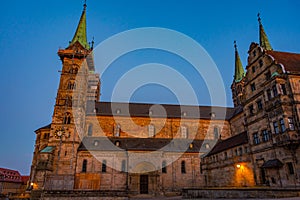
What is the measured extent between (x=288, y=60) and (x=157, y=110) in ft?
80.1

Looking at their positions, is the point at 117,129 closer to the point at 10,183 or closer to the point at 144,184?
the point at 144,184

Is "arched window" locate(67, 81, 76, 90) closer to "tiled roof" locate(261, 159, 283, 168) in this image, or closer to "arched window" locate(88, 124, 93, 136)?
"arched window" locate(88, 124, 93, 136)

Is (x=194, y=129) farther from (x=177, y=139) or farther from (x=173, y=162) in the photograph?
(x=173, y=162)

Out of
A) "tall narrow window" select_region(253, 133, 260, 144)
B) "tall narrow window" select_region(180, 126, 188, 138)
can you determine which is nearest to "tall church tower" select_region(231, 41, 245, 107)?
"tall narrow window" select_region(180, 126, 188, 138)

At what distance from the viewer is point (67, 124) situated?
3400 cm

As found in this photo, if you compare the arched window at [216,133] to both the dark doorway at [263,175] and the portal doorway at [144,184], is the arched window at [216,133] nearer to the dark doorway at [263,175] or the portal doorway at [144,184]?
the portal doorway at [144,184]

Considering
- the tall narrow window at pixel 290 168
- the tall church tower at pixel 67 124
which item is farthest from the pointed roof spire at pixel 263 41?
the tall church tower at pixel 67 124

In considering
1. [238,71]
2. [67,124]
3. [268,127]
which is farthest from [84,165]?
[238,71]

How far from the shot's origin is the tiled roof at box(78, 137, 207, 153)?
32969 mm

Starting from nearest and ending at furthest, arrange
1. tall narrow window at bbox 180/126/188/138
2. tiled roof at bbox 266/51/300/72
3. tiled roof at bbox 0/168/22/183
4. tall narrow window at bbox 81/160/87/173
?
tiled roof at bbox 266/51/300/72 → tall narrow window at bbox 81/160/87/173 → tall narrow window at bbox 180/126/188/138 → tiled roof at bbox 0/168/22/183

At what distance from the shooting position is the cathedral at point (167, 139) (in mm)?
20594

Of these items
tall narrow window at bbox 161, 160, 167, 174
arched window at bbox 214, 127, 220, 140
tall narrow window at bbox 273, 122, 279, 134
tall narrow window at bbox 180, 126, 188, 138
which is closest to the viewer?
tall narrow window at bbox 273, 122, 279, 134

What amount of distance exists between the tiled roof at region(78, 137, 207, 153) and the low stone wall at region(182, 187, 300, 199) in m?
13.6

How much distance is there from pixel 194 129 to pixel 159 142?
850 centimetres
